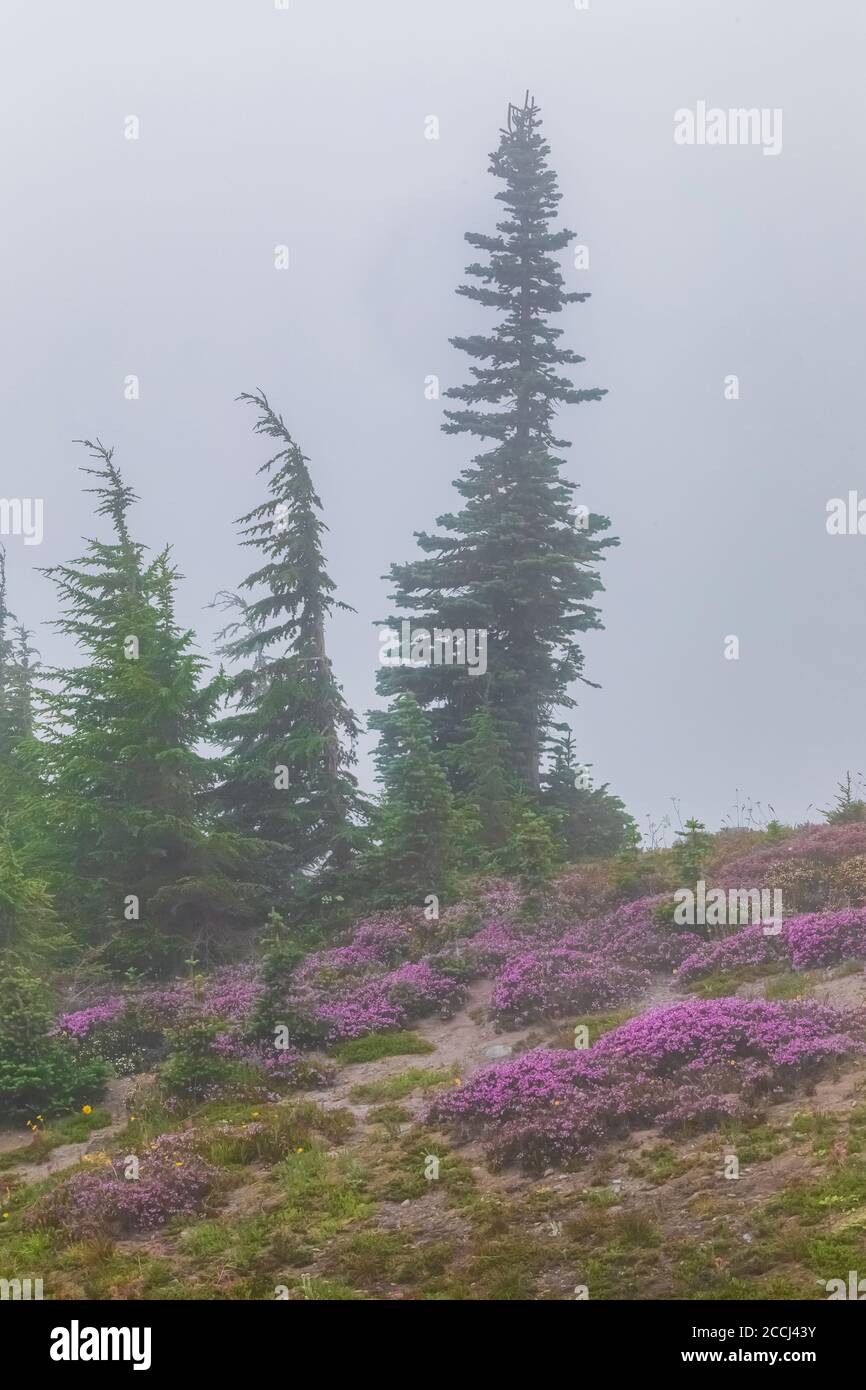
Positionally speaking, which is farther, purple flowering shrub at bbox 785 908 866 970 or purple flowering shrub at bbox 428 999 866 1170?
purple flowering shrub at bbox 785 908 866 970

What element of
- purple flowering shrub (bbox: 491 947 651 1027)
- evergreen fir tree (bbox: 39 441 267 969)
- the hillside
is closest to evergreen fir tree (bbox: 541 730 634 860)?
the hillside

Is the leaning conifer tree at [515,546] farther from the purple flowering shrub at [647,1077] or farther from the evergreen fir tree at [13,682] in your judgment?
the purple flowering shrub at [647,1077]

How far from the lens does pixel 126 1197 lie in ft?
46.4

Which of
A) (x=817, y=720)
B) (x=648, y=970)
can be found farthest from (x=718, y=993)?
(x=817, y=720)

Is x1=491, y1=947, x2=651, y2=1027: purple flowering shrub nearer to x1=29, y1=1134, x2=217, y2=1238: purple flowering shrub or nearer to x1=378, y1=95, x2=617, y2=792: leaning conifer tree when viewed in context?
x1=29, y1=1134, x2=217, y2=1238: purple flowering shrub

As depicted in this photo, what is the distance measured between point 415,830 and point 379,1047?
7278 mm

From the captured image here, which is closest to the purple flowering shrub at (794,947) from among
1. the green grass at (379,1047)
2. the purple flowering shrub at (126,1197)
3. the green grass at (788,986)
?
the green grass at (788,986)

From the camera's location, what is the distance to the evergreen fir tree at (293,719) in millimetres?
29453

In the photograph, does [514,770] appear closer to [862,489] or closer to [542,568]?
[542,568]

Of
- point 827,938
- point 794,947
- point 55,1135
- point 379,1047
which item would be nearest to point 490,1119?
point 379,1047

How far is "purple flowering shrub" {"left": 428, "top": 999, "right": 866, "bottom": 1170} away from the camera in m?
14.4

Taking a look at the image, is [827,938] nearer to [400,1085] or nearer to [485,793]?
[400,1085]

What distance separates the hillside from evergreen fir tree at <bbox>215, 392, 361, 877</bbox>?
5.93 m

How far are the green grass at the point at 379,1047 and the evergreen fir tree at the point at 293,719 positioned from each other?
9276 millimetres
